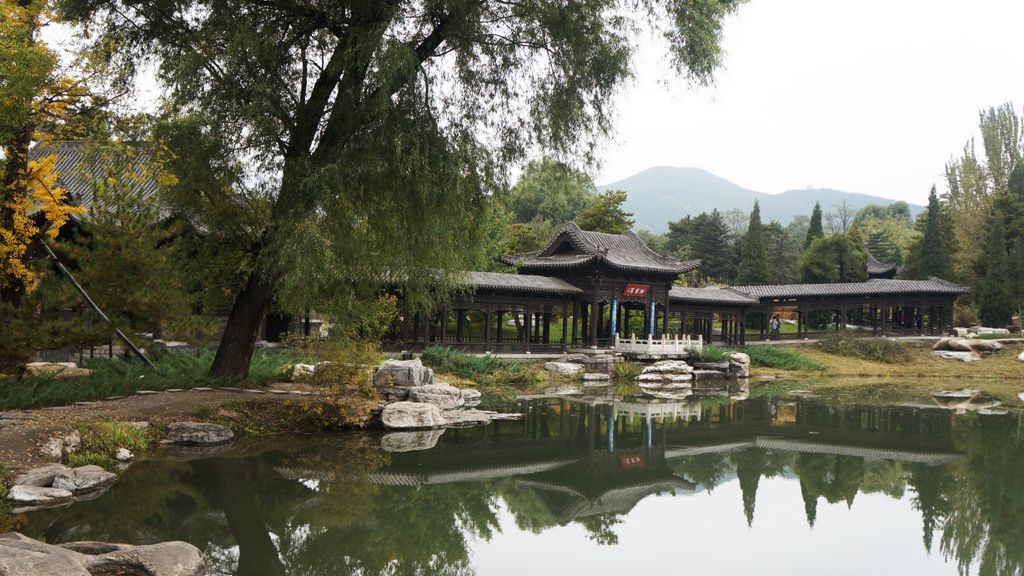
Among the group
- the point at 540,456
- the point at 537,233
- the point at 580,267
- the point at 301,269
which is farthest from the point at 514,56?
the point at 537,233

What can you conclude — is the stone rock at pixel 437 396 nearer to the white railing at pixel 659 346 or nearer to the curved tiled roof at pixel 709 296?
the white railing at pixel 659 346

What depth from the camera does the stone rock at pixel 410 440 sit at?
35.3 feet

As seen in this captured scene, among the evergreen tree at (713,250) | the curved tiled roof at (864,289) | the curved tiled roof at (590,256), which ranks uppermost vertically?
the evergreen tree at (713,250)

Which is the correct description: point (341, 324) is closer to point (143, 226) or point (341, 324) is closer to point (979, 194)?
point (143, 226)

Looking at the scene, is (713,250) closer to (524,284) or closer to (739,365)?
(739,365)

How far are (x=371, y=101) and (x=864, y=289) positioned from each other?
2927 cm

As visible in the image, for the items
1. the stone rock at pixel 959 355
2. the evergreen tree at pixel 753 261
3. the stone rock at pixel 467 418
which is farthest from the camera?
the evergreen tree at pixel 753 261

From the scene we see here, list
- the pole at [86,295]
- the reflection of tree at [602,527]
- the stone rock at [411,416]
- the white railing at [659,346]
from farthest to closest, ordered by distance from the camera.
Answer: the white railing at [659,346] → the stone rock at [411,416] → the pole at [86,295] → the reflection of tree at [602,527]

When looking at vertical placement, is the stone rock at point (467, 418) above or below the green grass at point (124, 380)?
below

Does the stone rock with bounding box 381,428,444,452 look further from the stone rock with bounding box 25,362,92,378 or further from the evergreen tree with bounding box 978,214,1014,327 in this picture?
the evergreen tree with bounding box 978,214,1014,327

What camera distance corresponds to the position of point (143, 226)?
11797 millimetres

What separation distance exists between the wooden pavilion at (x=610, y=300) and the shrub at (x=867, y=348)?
1987mm

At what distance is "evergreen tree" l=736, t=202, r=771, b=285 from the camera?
3978cm

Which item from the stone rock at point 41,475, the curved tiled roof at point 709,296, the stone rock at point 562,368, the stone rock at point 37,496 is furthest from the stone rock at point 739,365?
the stone rock at point 37,496
